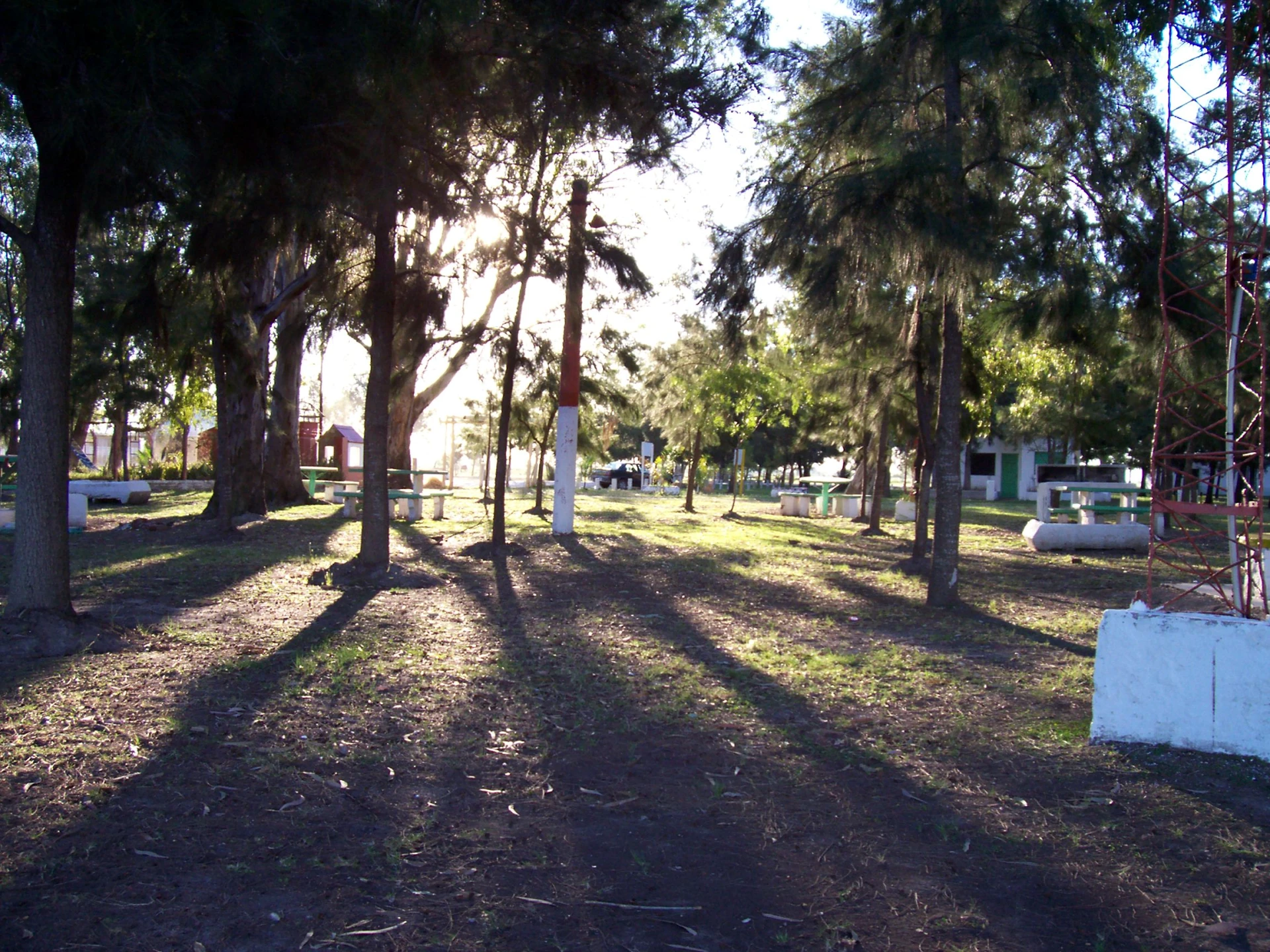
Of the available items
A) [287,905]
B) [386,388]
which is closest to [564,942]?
[287,905]

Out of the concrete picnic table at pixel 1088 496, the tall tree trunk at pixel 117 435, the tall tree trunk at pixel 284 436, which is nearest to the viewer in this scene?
the concrete picnic table at pixel 1088 496

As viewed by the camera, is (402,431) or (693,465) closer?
(402,431)

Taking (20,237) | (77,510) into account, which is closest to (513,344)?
(20,237)

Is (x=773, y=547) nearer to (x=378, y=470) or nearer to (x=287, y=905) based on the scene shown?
(x=378, y=470)

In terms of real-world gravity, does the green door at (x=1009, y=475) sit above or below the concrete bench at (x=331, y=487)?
above

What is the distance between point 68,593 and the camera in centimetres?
682

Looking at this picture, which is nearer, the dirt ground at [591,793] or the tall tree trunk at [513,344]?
the dirt ground at [591,793]

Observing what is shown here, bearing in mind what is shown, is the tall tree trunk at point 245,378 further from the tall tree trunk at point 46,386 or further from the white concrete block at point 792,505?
the white concrete block at point 792,505

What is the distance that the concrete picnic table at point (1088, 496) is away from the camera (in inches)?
733

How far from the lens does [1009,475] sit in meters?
47.2

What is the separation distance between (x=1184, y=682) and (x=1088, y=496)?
20.8m

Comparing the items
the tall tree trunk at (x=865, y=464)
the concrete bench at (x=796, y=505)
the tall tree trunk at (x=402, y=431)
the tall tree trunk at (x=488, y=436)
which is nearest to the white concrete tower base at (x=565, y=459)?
the tall tree trunk at (x=488, y=436)

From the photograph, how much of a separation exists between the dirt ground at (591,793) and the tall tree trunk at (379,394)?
1.89m

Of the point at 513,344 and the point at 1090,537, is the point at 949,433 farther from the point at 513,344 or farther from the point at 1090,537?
the point at 1090,537
